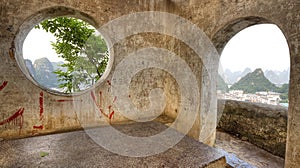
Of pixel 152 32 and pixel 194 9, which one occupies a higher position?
pixel 194 9

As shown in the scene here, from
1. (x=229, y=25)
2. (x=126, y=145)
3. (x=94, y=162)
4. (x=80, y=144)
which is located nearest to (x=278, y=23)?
(x=229, y=25)

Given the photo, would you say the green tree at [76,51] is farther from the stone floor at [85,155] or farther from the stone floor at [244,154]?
the stone floor at [244,154]

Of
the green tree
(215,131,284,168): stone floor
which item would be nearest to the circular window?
the green tree

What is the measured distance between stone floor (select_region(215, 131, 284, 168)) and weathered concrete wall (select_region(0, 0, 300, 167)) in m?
0.78

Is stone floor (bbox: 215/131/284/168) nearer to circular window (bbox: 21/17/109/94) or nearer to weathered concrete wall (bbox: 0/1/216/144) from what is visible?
weathered concrete wall (bbox: 0/1/216/144)

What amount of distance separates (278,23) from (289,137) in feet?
4.70

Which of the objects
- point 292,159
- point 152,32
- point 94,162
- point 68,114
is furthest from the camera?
point 152,32

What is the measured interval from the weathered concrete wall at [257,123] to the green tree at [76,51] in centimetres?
464

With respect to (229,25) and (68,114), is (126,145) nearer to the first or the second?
(68,114)

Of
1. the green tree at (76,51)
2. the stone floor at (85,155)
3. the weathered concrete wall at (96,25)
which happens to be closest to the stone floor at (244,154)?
the weathered concrete wall at (96,25)

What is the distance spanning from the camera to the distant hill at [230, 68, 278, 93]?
5793 millimetres

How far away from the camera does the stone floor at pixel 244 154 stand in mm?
2698

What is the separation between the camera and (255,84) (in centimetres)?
616

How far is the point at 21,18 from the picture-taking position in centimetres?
222
